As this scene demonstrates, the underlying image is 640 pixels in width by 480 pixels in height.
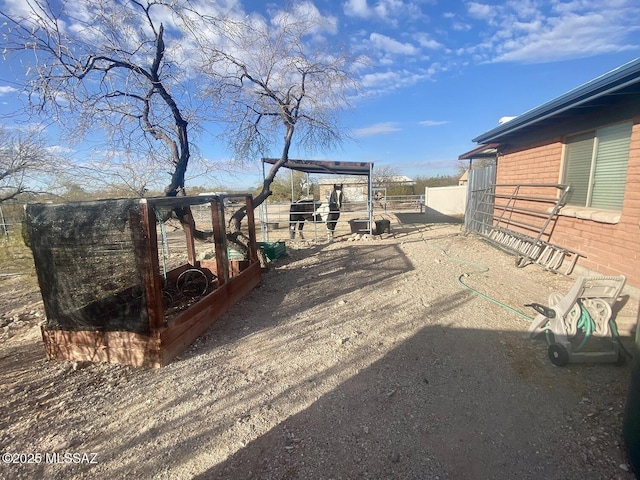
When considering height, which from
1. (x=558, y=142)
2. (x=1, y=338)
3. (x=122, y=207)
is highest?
(x=558, y=142)

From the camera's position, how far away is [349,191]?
1117 inches

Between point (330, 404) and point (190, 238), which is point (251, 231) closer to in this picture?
point (190, 238)

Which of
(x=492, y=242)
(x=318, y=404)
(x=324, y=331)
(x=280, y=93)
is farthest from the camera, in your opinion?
(x=492, y=242)

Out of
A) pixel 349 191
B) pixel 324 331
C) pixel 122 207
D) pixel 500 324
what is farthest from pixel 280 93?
pixel 349 191

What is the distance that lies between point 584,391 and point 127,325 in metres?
4.05

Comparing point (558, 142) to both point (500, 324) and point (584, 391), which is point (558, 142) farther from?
point (584, 391)

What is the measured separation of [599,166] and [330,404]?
569cm

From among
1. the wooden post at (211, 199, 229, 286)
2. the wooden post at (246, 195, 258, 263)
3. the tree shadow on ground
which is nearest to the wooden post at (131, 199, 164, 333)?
the wooden post at (211, 199, 229, 286)

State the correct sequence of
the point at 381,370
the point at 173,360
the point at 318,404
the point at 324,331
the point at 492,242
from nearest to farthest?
the point at 318,404
the point at 381,370
the point at 173,360
the point at 324,331
the point at 492,242

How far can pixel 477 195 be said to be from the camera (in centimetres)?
997

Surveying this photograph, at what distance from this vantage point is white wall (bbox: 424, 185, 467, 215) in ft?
65.0

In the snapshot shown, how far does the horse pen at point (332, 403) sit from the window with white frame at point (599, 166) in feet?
5.67

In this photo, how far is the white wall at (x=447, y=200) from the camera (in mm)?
19812

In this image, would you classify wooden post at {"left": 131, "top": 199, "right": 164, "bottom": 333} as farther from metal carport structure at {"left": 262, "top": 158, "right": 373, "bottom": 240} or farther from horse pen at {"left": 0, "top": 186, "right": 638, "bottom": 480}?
metal carport structure at {"left": 262, "top": 158, "right": 373, "bottom": 240}
